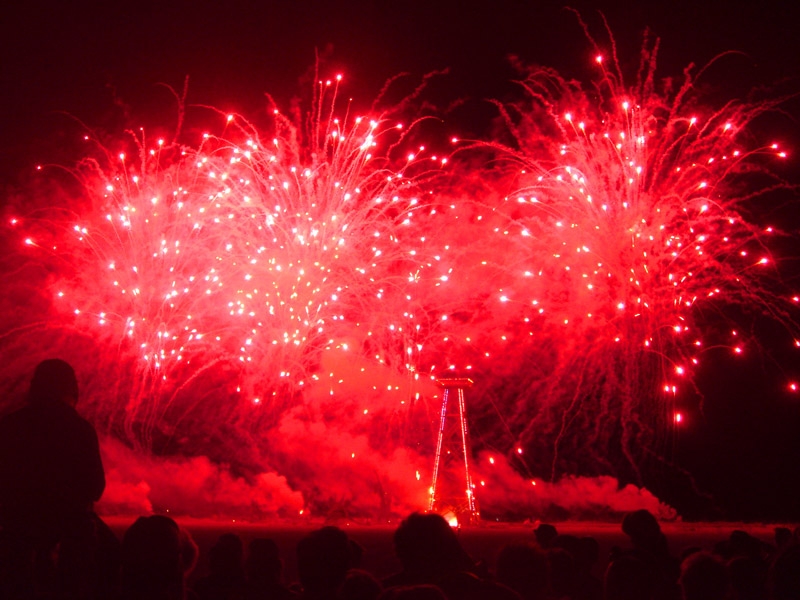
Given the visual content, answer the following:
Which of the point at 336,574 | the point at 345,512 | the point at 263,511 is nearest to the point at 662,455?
the point at 345,512

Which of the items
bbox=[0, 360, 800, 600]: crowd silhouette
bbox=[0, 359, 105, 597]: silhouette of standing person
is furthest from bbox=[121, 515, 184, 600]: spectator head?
bbox=[0, 359, 105, 597]: silhouette of standing person

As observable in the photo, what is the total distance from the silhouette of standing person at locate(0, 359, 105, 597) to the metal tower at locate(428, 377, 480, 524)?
18.5 m

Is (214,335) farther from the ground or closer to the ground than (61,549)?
farther from the ground

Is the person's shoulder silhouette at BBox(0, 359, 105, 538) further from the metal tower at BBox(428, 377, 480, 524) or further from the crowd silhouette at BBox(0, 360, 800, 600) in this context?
the metal tower at BBox(428, 377, 480, 524)

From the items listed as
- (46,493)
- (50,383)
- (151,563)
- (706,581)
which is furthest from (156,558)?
(706,581)

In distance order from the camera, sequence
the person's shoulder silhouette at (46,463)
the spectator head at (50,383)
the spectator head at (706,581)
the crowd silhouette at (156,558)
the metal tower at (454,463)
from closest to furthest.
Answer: the crowd silhouette at (156,558)
the spectator head at (706,581)
the person's shoulder silhouette at (46,463)
the spectator head at (50,383)
the metal tower at (454,463)

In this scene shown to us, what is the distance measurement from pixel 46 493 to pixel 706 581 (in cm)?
331

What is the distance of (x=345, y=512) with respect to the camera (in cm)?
2659

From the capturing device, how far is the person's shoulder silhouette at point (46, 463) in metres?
4.20

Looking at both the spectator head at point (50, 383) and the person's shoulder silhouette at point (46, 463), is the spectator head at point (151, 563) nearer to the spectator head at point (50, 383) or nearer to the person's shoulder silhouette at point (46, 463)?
the person's shoulder silhouette at point (46, 463)

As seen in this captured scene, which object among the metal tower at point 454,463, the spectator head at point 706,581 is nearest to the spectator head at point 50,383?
the spectator head at point 706,581

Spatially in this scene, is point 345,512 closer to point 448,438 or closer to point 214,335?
point 448,438

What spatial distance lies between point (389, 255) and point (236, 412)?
7568 millimetres

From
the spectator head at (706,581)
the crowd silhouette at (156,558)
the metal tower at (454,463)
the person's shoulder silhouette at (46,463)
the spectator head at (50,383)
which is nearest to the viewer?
the crowd silhouette at (156,558)
